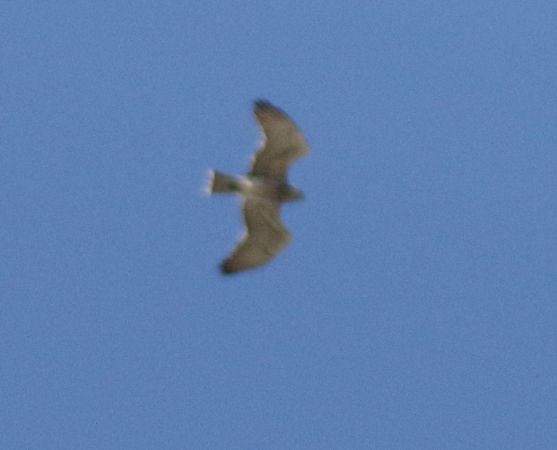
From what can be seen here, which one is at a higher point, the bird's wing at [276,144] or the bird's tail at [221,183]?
the bird's wing at [276,144]

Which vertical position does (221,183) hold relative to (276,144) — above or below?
below

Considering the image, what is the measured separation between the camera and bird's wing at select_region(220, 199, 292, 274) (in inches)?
1229

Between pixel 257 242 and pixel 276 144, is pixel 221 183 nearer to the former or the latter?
pixel 276 144

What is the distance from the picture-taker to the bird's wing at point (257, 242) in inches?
1229

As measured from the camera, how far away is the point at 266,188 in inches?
1210

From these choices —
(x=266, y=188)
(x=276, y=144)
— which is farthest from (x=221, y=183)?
(x=276, y=144)

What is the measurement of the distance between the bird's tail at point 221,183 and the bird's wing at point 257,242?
86 centimetres

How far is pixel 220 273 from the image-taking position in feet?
102

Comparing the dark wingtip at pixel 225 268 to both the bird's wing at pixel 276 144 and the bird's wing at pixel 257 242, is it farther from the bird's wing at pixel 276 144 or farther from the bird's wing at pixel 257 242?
the bird's wing at pixel 276 144

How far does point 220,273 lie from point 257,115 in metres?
2.92

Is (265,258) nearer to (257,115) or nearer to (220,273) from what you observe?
(220,273)

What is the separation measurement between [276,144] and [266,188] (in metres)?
0.91

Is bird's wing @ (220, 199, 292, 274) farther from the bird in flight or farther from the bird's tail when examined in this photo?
the bird's tail

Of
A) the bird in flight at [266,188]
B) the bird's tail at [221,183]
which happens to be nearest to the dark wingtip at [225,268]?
the bird in flight at [266,188]
